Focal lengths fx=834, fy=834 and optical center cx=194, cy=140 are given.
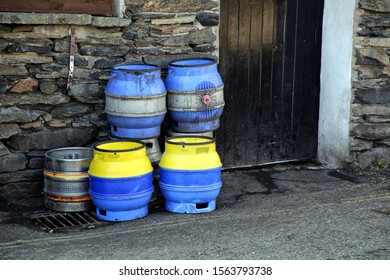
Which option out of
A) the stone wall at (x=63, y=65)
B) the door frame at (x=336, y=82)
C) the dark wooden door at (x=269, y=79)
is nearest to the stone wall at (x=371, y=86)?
the door frame at (x=336, y=82)

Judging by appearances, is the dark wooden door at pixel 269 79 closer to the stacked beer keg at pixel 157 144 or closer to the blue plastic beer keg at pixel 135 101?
the stacked beer keg at pixel 157 144

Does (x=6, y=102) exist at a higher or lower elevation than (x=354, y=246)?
higher

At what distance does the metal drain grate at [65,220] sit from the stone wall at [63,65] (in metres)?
0.49

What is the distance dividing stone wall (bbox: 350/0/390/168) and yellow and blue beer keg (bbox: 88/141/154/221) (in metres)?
2.60

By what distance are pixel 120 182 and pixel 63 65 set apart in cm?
127

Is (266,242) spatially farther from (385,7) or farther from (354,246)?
(385,7)

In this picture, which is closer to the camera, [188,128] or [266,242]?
[266,242]

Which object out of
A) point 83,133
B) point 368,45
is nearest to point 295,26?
point 368,45

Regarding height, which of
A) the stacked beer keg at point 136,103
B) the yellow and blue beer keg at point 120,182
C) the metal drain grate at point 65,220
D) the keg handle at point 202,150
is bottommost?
the metal drain grate at point 65,220

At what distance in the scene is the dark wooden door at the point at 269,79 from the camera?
8.23 m

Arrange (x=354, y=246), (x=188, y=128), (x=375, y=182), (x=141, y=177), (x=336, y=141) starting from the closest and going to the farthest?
(x=354, y=246) < (x=141, y=177) < (x=188, y=128) < (x=375, y=182) < (x=336, y=141)

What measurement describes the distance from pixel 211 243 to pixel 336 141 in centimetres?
286

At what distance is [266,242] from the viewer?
6277mm

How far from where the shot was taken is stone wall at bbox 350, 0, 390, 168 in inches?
326
